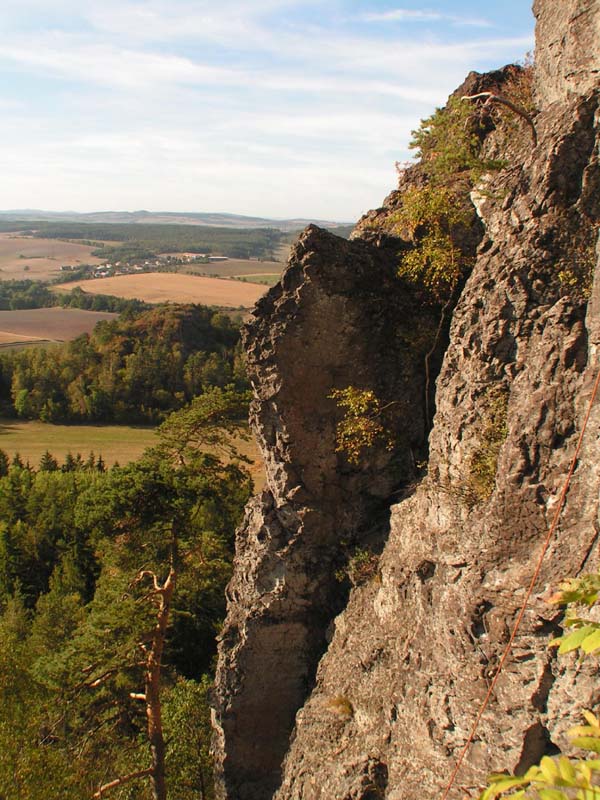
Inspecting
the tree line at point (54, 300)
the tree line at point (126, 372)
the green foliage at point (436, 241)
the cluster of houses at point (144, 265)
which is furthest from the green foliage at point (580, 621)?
the cluster of houses at point (144, 265)

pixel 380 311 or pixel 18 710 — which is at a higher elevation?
pixel 380 311

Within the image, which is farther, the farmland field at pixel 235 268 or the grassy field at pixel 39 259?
the grassy field at pixel 39 259

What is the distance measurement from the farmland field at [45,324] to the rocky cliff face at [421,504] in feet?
256

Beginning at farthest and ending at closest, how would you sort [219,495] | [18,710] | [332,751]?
[219,495]
[18,710]
[332,751]

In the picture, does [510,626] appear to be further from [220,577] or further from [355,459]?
[220,577]

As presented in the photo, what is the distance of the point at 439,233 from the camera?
953 cm

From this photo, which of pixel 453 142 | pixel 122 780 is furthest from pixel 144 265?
pixel 453 142

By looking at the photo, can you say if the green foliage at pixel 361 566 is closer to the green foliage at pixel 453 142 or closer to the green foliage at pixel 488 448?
the green foliage at pixel 488 448

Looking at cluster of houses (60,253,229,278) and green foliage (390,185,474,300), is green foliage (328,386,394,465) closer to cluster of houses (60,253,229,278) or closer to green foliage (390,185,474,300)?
green foliage (390,185,474,300)

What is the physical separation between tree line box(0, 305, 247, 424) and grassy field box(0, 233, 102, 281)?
8990cm

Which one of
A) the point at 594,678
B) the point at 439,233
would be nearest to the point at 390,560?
the point at 594,678

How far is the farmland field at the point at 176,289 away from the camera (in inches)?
3666

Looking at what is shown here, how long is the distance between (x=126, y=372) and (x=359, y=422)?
168 feet

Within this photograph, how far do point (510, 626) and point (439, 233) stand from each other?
5921 mm
